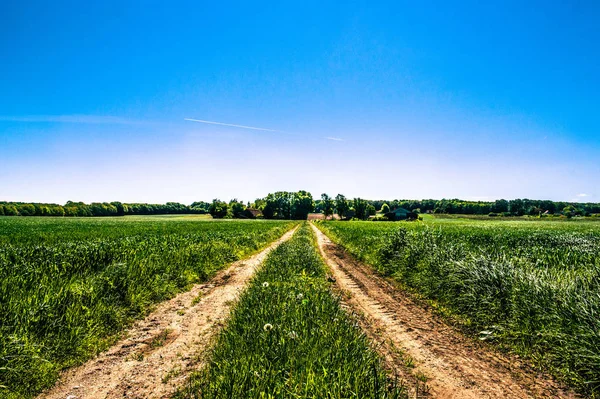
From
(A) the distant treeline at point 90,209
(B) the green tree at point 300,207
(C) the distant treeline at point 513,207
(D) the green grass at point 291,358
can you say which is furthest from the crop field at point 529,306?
(A) the distant treeline at point 90,209

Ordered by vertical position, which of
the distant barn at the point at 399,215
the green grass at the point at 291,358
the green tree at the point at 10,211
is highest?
the green tree at the point at 10,211

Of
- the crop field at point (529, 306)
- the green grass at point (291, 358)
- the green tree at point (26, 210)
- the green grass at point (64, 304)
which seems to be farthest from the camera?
the green tree at point (26, 210)

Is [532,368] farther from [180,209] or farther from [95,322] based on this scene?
[180,209]

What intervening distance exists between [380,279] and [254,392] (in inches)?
395

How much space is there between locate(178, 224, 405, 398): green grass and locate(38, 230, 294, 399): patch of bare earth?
782mm

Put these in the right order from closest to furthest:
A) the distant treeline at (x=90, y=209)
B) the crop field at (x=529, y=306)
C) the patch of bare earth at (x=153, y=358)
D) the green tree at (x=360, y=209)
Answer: the patch of bare earth at (x=153, y=358) → the crop field at (x=529, y=306) → the distant treeline at (x=90, y=209) → the green tree at (x=360, y=209)

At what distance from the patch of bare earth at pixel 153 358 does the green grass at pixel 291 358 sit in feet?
2.56

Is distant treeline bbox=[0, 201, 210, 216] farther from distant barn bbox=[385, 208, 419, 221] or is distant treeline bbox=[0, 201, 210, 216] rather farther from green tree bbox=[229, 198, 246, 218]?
distant barn bbox=[385, 208, 419, 221]

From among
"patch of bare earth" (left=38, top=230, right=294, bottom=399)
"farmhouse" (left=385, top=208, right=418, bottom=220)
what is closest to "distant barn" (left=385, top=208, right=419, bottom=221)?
"farmhouse" (left=385, top=208, right=418, bottom=220)

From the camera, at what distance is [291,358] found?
12.0 ft

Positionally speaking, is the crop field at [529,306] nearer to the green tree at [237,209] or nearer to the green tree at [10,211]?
the green tree at [237,209]

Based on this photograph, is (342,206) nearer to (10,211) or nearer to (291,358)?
(10,211)

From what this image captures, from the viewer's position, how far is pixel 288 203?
120625 mm

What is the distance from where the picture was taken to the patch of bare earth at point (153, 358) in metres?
4.23
